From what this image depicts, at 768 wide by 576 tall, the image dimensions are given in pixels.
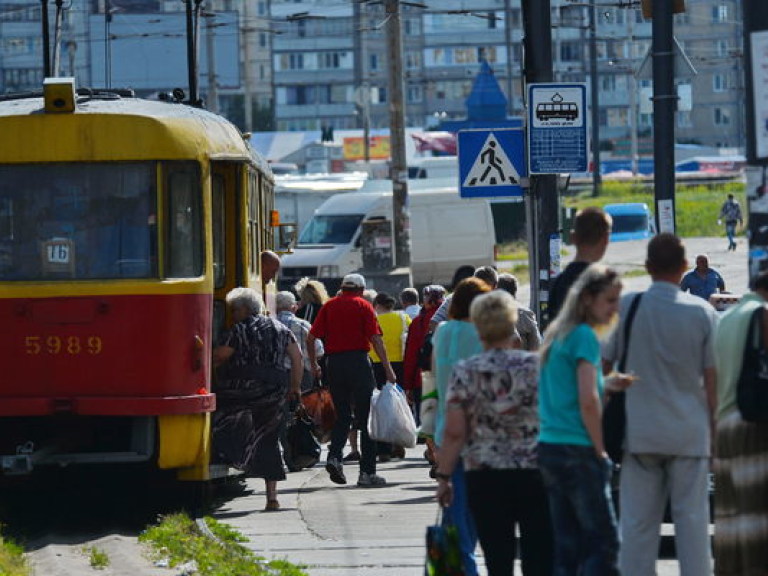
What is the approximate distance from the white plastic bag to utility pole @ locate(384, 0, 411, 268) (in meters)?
20.8

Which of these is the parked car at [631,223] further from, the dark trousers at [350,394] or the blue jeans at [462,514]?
the blue jeans at [462,514]

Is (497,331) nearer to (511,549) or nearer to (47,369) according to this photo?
(511,549)

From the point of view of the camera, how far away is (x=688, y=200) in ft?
267

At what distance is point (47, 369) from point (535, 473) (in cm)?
→ 516

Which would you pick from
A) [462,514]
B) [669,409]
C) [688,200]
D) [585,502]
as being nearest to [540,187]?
[462,514]

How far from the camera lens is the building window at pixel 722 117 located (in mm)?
129375

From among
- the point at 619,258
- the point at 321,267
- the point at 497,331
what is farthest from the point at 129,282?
the point at 619,258

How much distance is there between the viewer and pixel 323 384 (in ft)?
59.3

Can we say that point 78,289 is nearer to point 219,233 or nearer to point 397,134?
point 219,233

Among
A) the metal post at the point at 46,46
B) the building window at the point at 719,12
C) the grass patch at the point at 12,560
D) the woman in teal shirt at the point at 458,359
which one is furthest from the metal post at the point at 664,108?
Result: the building window at the point at 719,12

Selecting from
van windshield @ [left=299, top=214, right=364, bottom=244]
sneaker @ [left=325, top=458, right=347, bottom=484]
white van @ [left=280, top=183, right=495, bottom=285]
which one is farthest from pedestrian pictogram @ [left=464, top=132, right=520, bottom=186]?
van windshield @ [left=299, top=214, right=364, bottom=244]

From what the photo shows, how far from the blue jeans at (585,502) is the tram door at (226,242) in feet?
20.9

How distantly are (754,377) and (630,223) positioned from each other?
56922mm

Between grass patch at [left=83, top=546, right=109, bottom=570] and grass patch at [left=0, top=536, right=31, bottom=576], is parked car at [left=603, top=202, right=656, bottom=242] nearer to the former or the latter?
grass patch at [left=83, top=546, right=109, bottom=570]
